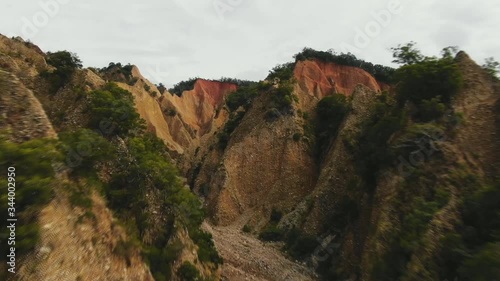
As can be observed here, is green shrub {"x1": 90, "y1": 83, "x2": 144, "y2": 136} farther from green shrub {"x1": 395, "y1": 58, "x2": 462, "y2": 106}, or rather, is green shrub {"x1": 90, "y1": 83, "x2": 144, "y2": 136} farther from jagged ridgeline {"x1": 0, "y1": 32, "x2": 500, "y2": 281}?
green shrub {"x1": 395, "y1": 58, "x2": 462, "y2": 106}

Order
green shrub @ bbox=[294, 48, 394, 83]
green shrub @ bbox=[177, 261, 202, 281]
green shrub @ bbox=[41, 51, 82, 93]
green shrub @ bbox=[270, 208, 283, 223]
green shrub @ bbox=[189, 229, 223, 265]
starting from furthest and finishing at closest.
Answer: green shrub @ bbox=[294, 48, 394, 83] → green shrub @ bbox=[270, 208, 283, 223] → green shrub @ bbox=[41, 51, 82, 93] → green shrub @ bbox=[189, 229, 223, 265] → green shrub @ bbox=[177, 261, 202, 281]

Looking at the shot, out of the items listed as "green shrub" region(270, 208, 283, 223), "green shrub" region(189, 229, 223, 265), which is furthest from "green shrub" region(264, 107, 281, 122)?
"green shrub" region(189, 229, 223, 265)

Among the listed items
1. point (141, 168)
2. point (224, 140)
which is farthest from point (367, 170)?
point (224, 140)

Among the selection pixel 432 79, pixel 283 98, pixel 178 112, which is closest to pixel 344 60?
pixel 178 112

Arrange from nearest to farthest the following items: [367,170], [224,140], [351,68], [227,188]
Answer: [367,170], [227,188], [224,140], [351,68]

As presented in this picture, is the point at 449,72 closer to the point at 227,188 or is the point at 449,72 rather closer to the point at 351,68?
the point at 227,188

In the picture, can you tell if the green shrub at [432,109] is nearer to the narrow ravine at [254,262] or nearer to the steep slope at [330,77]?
the narrow ravine at [254,262]

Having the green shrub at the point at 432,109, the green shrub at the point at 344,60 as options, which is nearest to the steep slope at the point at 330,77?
the green shrub at the point at 344,60

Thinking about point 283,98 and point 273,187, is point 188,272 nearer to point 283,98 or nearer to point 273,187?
point 273,187
